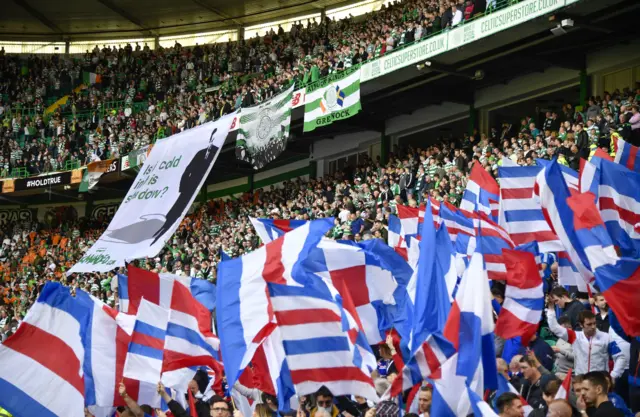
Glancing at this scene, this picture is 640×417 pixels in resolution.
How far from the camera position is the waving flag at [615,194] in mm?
11586

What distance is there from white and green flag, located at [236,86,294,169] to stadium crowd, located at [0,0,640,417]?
1.60 metres

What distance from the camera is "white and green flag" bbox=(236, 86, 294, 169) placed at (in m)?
26.7

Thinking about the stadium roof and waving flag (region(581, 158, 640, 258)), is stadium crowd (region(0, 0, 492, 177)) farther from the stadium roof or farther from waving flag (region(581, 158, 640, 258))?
waving flag (region(581, 158, 640, 258))

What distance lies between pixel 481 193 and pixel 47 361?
8293 mm

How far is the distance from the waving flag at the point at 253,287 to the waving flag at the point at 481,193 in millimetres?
6231

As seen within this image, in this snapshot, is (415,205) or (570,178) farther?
(415,205)

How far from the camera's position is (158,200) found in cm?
2094

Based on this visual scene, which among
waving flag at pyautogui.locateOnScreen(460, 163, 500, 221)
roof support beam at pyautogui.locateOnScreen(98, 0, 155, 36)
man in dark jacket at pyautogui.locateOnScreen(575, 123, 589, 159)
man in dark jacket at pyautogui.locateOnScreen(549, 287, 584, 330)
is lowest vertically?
man in dark jacket at pyautogui.locateOnScreen(549, 287, 584, 330)

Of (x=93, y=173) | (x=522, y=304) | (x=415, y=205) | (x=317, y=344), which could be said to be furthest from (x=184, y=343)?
(x=93, y=173)

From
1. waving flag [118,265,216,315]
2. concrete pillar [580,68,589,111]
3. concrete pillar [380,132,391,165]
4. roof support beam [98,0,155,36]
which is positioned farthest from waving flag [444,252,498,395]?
roof support beam [98,0,155,36]

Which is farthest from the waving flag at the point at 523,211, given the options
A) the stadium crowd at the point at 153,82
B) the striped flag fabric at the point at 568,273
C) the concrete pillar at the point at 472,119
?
the concrete pillar at the point at 472,119

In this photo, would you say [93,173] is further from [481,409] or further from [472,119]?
[481,409]

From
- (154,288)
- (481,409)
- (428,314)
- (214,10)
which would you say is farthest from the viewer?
(214,10)

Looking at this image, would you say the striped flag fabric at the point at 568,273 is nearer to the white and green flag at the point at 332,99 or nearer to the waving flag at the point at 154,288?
the waving flag at the point at 154,288
